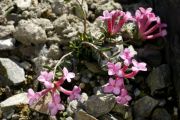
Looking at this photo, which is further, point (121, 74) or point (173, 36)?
point (173, 36)

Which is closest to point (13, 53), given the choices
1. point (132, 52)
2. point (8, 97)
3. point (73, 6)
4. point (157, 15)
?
point (8, 97)

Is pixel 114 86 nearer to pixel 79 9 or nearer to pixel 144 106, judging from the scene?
pixel 144 106

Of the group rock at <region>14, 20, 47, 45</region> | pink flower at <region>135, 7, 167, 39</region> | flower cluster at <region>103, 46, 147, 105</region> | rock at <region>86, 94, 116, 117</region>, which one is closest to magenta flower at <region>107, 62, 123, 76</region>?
flower cluster at <region>103, 46, 147, 105</region>

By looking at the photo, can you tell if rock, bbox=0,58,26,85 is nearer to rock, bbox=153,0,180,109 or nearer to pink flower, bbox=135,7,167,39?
pink flower, bbox=135,7,167,39

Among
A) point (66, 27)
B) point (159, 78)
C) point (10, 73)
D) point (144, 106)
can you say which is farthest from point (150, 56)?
point (10, 73)

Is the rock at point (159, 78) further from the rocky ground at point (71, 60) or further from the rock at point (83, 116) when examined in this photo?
the rock at point (83, 116)

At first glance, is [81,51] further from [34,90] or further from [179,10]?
[179,10]
